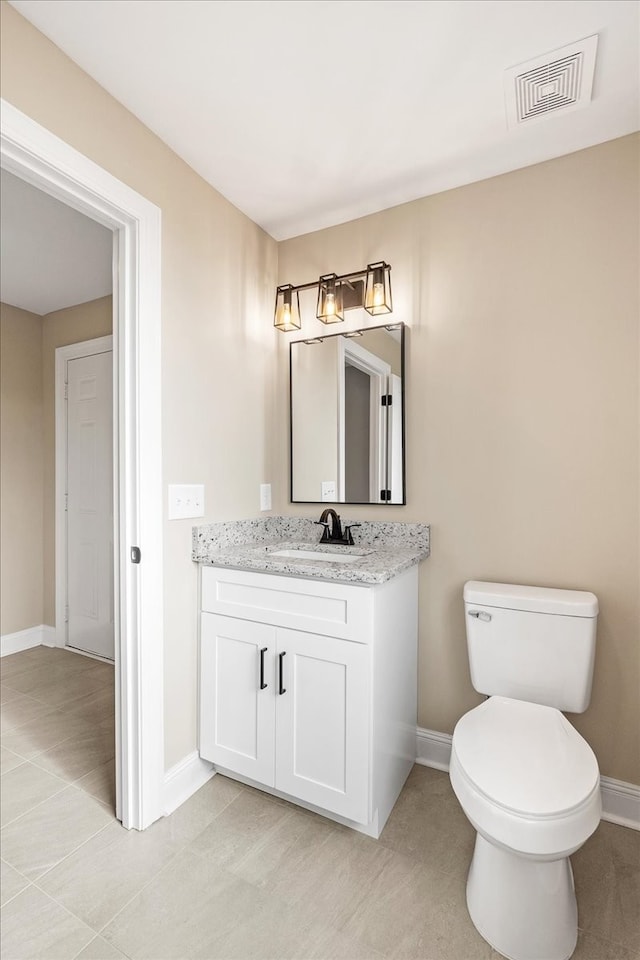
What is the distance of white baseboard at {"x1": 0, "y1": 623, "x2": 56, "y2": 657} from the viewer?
324 centimetres

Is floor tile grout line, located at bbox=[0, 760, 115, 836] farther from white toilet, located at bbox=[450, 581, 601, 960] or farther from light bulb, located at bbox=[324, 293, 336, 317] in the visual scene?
light bulb, located at bbox=[324, 293, 336, 317]

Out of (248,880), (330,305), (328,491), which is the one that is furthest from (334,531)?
(248,880)

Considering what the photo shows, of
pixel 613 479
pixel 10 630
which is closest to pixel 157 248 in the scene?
pixel 613 479

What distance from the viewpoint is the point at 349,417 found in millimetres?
2186

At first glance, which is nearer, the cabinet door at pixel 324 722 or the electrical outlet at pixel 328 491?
the cabinet door at pixel 324 722

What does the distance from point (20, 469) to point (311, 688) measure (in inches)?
111

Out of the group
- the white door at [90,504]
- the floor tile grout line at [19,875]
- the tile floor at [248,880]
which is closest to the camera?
the tile floor at [248,880]

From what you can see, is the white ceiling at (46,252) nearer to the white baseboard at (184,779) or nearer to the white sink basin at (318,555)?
the white sink basin at (318,555)

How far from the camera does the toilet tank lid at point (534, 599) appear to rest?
1.59 metres

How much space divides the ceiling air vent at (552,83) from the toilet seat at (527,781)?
196 centimetres

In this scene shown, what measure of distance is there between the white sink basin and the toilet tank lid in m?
0.46

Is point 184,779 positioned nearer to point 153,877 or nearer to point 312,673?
point 153,877

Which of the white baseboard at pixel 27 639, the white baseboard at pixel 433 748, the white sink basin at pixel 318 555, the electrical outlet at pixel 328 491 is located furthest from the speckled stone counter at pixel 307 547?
the white baseboard at pixel 27 639

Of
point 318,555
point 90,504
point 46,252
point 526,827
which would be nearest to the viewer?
point 526,827
